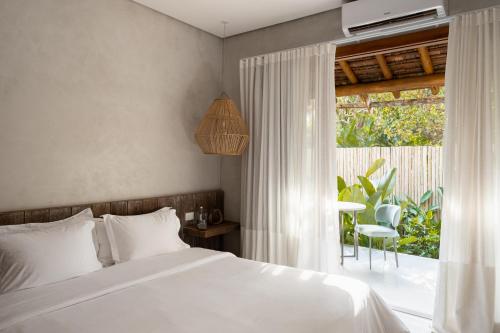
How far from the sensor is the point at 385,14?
2.73 m

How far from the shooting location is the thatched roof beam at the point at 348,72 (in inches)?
160

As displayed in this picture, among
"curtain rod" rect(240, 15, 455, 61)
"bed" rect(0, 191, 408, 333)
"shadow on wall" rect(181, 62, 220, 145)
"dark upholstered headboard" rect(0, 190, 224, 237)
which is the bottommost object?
"bed" rect(0, 191, 408, 333)

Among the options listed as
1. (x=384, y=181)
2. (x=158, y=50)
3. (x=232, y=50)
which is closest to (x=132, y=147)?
(x=158, y=50)

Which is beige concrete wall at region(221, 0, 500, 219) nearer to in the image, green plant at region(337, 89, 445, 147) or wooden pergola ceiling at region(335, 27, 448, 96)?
wooden pergola ceiling at region(335, 27, 448, 96)

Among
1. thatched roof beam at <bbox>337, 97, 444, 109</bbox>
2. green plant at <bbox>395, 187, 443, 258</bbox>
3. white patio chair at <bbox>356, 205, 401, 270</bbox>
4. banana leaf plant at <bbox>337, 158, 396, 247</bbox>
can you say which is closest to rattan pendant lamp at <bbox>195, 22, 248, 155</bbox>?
white patio chair at <bbox>356, 205, 401, 270</bbox>

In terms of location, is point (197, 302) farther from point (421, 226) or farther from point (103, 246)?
point (421, 226)

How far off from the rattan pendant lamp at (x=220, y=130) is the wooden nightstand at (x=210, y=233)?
0.78 meters

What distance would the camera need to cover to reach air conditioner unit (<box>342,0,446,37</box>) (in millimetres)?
2604

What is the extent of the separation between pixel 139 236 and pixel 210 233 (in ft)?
2.84

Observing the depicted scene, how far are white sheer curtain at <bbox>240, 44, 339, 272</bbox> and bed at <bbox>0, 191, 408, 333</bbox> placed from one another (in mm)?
860

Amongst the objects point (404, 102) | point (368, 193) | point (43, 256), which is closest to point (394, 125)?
point (404, 102)

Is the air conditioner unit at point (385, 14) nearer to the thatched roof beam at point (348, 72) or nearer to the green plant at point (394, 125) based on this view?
the thatched roof beam at point (348, 72)

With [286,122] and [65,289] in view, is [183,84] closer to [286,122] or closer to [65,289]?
[286,122]

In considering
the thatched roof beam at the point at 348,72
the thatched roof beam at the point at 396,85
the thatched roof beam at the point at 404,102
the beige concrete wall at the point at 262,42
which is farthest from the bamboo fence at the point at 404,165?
the beige concrete wall at the point at 262,42
